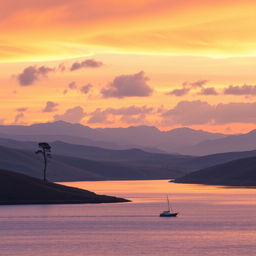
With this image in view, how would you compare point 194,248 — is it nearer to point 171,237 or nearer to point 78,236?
point 171,237

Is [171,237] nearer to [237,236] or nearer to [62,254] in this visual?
[237,236]

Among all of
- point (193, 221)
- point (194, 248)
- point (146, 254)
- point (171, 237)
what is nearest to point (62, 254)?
point (146, 254)

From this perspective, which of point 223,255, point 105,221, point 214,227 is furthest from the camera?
point 105,221

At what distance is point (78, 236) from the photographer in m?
153

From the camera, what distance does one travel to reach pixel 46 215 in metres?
197

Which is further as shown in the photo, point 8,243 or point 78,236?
point 78,236

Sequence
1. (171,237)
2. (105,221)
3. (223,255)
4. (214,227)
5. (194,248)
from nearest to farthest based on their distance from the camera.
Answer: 1. (223,255)
2. (194,248)
3. (171,237)
4. (214,227)
5. (105,221)

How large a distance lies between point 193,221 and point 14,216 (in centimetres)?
3881

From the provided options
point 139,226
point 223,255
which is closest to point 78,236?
point 139,226

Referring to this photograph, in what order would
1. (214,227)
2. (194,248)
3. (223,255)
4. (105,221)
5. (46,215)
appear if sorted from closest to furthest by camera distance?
(223,255) → (194,248) → (214,227) → (105,221) → (46,215)

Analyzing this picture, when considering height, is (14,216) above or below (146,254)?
above

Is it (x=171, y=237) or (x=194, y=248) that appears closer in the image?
(x=194, y=248)

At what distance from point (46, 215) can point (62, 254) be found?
7175 centimetres

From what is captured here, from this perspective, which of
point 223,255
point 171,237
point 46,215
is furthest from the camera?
point 46,215
